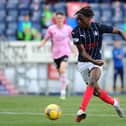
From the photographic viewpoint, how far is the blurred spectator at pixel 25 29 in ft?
89.8

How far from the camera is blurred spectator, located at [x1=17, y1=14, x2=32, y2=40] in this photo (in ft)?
89.8

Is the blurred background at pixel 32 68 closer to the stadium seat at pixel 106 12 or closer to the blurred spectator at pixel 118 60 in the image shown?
the blurred spectator at pixel 118 60

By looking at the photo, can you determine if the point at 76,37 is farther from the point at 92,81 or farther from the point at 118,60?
the point at 118,60

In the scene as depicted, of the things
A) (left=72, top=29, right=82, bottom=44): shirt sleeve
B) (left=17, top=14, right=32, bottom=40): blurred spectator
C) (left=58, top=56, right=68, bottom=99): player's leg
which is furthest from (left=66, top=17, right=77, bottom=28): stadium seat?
(left=72, top=29, right=82, bottom=44): shirt sleeve

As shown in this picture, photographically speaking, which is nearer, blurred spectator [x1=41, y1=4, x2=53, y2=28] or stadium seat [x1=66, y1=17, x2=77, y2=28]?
stadium seat [x1=66, y1=17, x2=77, y2=28]

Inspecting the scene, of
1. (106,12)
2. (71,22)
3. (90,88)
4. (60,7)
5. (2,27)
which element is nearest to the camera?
(90,88)

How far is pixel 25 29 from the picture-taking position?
27.6m

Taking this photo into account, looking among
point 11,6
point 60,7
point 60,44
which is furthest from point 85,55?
point 11,6

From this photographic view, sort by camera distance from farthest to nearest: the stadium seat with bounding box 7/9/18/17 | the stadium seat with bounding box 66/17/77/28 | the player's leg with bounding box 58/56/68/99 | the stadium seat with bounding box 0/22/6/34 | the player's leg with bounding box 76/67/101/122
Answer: the stadium seat with bounding box 7/9/18/17
the stadium seat with bounding box 0/22/6/34
the stadium seat with bounding box 66/17/77/28
the player's leg with bounding box 58/56/68/99
the player's leg with bounding box 76/67/101/122

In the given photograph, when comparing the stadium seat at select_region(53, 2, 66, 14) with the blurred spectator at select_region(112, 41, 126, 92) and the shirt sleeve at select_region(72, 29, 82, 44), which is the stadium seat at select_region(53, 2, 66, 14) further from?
the shirt sleeve at select_region(72, 29, 82, 44)

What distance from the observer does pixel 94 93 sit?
12.3m

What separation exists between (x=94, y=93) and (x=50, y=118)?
1.24 m

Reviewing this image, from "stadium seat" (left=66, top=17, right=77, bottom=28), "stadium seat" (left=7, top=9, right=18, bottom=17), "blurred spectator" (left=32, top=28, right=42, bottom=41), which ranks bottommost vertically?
"blurred spectator" (left=32, top=28, right=42, bottom=41)

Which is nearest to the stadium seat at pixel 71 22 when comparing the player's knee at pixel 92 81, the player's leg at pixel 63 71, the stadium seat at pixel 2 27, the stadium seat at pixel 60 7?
the stadium seat at pixel 60 7
